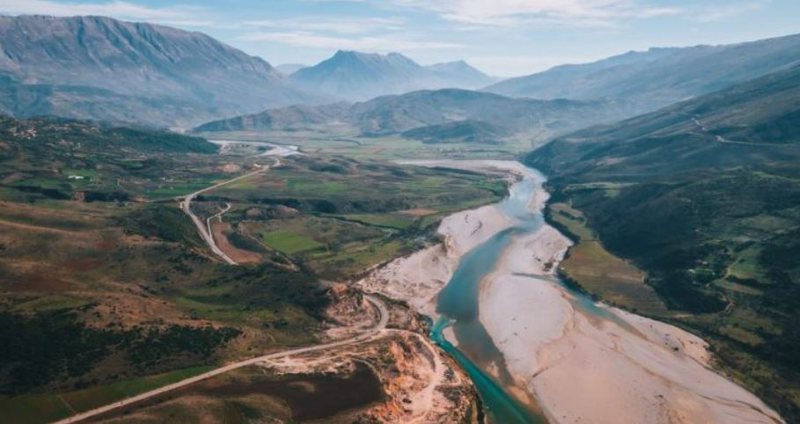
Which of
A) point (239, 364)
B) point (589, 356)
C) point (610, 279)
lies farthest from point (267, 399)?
point (610, 279)

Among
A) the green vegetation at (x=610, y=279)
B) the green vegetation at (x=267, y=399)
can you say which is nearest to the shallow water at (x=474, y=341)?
the green vegetation at (x=267, y=399)

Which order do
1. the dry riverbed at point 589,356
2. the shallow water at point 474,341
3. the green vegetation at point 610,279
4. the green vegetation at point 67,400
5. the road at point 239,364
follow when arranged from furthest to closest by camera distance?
1. the green vegetation at point 610,279
2. the shallow water at point 474,341
3. the dry riverbed at point 589,356
4. the road at point 239,364
5. the green vegetation at point 67,400

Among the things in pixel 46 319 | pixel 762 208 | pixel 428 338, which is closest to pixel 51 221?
pixel 46 319

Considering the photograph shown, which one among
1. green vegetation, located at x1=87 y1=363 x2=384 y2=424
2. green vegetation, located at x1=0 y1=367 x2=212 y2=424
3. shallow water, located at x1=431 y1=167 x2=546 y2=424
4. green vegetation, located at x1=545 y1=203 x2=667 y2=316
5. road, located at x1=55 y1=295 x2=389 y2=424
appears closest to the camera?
green vegetation, located at x1=0 y1=367 x2=212 y2=424

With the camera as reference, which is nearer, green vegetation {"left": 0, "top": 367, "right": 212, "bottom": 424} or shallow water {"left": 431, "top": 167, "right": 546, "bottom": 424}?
green vegetation {"left": 0, "top": 367, "right": 212, "bottom": 424}

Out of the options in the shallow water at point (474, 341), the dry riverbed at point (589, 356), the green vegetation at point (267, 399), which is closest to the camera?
the green vegetation at point (267, 399)

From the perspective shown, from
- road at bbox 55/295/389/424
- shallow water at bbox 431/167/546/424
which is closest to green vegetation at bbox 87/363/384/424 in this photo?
road at bbox 55/295/389/424

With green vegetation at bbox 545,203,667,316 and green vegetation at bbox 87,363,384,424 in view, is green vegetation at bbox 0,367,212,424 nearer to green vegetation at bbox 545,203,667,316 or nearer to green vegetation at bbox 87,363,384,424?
green vegetation at bbox 87,363,384,424

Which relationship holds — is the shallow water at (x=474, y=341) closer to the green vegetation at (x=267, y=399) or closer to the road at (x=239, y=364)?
the road at (x=239, y=364)

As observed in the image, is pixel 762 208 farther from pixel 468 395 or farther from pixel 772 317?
pixel 468 395
